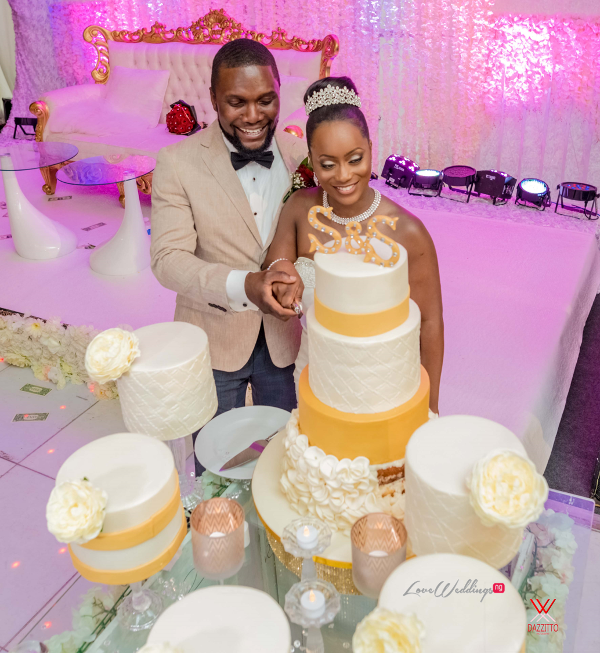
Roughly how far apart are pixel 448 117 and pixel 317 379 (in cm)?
592

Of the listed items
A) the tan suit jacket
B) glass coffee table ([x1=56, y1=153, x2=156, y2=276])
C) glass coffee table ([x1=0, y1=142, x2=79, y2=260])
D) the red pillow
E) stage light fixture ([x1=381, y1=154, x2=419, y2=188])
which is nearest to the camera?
the tan suit jacket

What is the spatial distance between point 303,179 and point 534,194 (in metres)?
3.84

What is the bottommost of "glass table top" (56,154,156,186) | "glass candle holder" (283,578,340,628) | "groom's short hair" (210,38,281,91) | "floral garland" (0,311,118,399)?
"floral garland" (0,311,118,399)

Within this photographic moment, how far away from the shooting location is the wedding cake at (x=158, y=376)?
60.4 inches

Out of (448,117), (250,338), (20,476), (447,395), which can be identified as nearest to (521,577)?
(250,338)

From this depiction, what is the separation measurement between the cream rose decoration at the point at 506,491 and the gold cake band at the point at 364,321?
A: 0.37 metres

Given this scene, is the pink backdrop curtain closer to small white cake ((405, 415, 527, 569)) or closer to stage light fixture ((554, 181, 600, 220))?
stage light fixture ((554, 181, 600, 220))

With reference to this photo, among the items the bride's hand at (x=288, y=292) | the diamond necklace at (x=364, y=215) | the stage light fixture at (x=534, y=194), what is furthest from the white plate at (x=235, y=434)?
the stage light fixture at (x=534, y=194)

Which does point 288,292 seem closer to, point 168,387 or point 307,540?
point 168,387

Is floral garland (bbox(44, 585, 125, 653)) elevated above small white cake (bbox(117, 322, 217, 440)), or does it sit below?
below

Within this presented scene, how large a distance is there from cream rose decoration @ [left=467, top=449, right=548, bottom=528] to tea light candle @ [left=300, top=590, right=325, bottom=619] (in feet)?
1.29

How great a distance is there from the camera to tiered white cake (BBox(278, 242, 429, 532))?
1.37 meters

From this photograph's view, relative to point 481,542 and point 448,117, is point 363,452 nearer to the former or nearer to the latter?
point 481,542

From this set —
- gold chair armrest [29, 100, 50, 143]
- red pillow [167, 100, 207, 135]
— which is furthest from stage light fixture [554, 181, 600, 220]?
gold chair armrest [29, 100, 50, 143]
